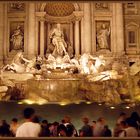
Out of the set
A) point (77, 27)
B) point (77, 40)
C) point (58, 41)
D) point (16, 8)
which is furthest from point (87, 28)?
point (16, 8)

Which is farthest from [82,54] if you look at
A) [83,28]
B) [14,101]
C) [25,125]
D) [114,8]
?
[25,125]

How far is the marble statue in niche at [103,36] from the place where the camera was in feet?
81.1

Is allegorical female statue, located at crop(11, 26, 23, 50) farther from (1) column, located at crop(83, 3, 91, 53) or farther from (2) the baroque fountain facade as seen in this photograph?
(1) column, located at crop(83, 3, 91, 53)

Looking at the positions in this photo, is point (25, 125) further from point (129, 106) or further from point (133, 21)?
point (133, 21)

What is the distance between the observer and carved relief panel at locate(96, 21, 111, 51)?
24719 millimetres

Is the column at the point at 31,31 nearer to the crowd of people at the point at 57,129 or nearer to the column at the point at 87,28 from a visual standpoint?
the column at the point at 87,28

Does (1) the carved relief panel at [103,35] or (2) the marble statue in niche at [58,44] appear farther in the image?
(1) the carved relief panel at [103,35]

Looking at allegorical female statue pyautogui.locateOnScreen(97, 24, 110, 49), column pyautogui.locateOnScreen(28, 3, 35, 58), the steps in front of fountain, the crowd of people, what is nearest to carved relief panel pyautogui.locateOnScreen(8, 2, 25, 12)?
column pyautogui.locateOnScreen(28, 3, 35, 58)

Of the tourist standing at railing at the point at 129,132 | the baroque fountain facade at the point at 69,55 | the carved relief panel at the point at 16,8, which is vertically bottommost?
the tourist standing at railing at the point at 129,132

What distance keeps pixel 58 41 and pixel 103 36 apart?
269 centimetres

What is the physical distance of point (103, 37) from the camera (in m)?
24.8

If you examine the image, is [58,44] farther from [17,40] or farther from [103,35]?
[103,35]

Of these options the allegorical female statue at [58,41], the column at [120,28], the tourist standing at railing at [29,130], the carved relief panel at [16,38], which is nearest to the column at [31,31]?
the carved relief panel at [16,38]

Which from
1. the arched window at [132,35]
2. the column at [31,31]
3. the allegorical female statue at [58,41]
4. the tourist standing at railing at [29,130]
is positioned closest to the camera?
the tourist standing at railing at [29,130]
